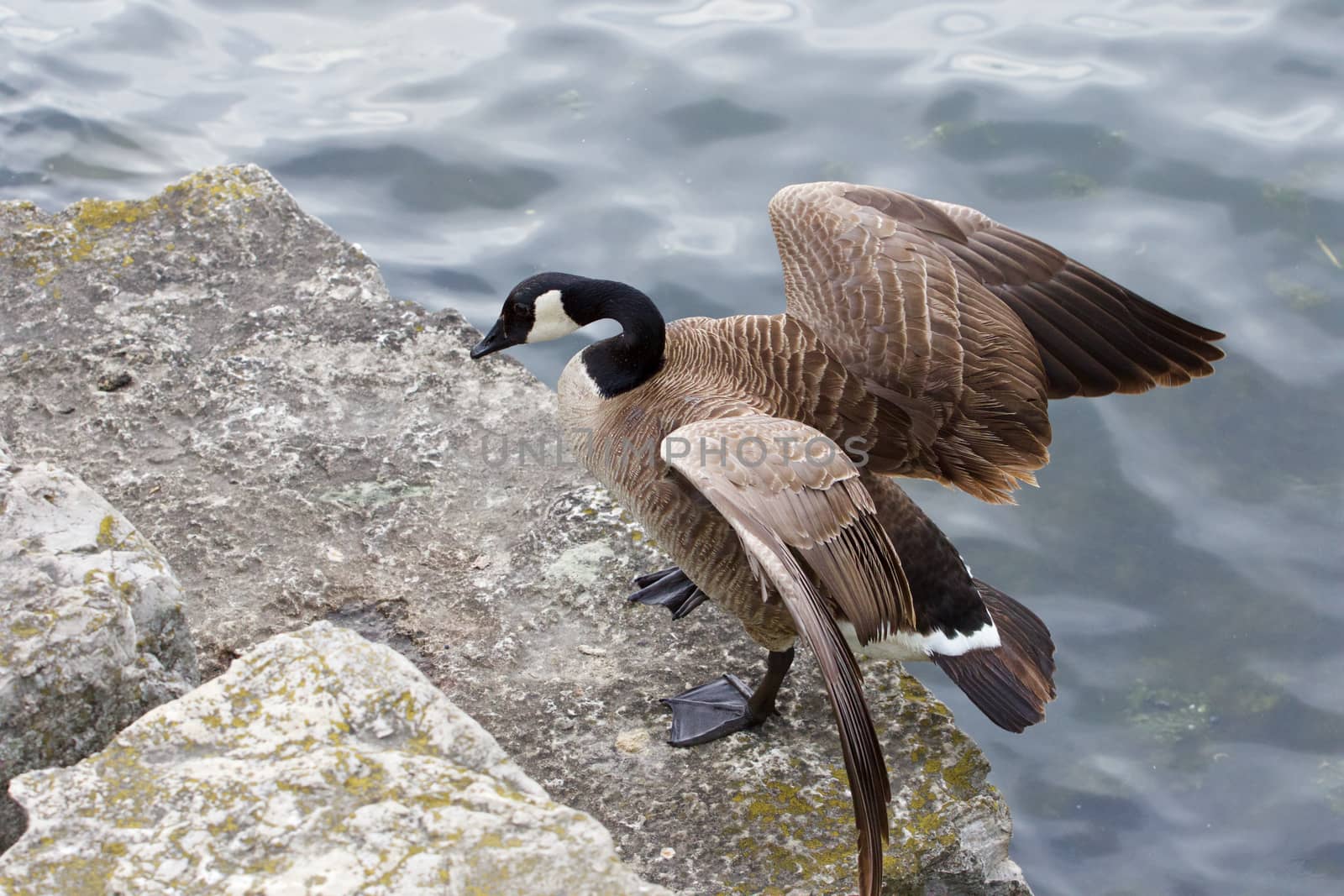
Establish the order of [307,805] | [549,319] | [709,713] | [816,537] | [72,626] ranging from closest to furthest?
1. [307,805]
2. [72,626]
3. [816,537]
4. [709,713]
5. [549,319]

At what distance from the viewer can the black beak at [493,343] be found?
426cm

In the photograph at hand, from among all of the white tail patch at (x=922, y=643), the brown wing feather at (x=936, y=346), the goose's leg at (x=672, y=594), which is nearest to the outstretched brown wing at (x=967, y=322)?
the brown wing feather at (x=936, y=346)

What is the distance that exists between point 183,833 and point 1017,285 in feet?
10.3

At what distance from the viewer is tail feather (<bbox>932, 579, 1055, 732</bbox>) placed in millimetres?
3477

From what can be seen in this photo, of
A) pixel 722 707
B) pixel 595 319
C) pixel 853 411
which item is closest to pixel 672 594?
pixel 722 707

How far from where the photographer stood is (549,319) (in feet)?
13.8

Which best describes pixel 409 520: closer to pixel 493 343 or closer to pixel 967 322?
pixel 493 343

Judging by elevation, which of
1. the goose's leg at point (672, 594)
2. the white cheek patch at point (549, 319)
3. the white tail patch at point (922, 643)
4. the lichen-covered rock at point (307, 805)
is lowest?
the goose's leg at point (672, 594)

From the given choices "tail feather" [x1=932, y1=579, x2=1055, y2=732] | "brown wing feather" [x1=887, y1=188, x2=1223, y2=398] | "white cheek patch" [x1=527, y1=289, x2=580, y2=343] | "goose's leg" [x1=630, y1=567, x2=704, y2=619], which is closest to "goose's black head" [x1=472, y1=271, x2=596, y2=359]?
"white cheek patch" [x1=527, y1=289, x2=580, y2=343]

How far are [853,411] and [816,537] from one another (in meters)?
0.79

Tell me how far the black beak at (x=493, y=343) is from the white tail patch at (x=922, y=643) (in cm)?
158

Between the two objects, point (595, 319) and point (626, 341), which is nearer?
point (626, 341)

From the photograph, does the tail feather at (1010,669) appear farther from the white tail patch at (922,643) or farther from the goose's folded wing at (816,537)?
the goose's folded wing at (816,537)

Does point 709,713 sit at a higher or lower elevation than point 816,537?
lower
